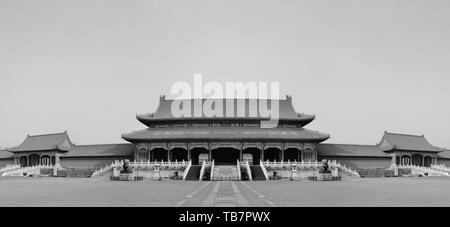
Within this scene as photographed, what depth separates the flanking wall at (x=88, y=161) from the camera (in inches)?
2773

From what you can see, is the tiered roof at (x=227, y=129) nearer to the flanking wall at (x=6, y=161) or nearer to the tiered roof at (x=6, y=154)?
the flanking wall at (x=6, y=161)

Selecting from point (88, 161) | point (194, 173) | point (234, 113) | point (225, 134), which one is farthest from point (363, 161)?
point (88, 161)

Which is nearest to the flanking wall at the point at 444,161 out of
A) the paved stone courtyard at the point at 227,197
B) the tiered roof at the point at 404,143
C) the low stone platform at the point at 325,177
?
the tiered roof at the point at 404,143

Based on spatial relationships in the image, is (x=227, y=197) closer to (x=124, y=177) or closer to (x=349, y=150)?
(x=124, y=177)

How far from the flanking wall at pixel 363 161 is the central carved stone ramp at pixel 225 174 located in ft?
63.8

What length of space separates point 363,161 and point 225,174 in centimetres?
2698

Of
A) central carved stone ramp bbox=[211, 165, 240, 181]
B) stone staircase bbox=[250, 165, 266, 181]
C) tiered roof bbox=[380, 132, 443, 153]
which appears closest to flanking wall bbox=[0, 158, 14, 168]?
central carved stone ramp bbox=[211, 165, 240, 181]

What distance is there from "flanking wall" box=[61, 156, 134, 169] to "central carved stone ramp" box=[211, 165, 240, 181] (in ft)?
63.4

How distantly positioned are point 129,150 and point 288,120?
23.8 meters
